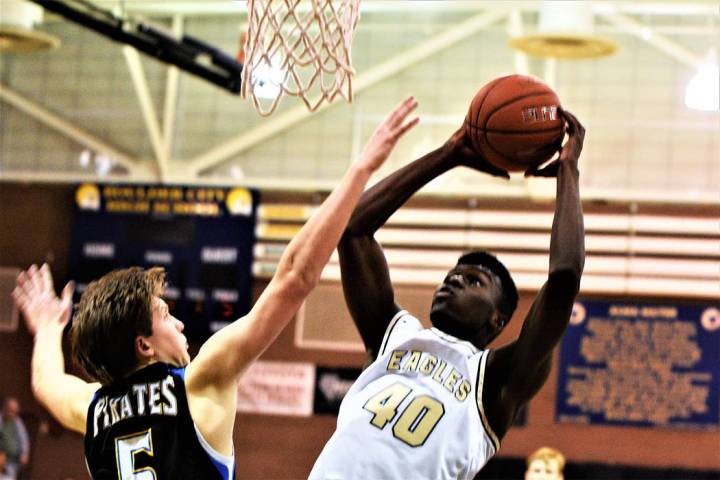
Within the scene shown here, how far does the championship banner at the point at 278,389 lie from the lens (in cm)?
1194

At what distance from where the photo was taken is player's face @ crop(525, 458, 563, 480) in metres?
7.78

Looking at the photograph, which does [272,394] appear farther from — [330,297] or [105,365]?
[105,365]

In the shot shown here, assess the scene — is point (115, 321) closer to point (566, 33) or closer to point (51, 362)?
point (51, 362)

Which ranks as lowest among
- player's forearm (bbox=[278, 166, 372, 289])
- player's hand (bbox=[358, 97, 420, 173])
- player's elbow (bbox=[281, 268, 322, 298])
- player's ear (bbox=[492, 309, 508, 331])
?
player's ear (bbox=[492, 309, 508, 331])

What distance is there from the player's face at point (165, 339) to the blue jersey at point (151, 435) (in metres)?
0.03

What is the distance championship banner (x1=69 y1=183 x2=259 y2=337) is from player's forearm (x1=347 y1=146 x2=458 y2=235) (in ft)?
27.4

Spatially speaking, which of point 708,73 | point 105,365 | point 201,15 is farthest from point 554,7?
point 105,365

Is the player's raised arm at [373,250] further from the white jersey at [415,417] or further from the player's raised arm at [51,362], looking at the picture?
the player's raised arm at [51,362]

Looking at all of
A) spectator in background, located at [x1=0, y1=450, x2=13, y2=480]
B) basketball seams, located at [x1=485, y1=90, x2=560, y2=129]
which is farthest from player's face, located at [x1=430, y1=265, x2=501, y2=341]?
spectator in background, located at [x1=0, y1=450, x2=13, y2=480]

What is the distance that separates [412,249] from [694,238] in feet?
8.76

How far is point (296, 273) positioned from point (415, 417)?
78cm

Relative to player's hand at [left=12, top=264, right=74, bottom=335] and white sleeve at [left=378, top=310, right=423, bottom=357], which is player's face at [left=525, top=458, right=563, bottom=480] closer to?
white sleeve at [left=378, top=310, right=423, bottom=357]

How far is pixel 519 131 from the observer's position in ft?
12.3

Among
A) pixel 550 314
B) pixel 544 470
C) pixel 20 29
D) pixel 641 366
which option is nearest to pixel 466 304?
pixel 550 314
